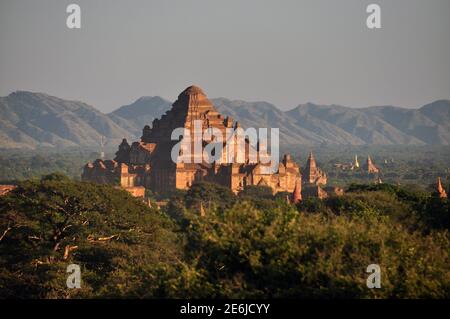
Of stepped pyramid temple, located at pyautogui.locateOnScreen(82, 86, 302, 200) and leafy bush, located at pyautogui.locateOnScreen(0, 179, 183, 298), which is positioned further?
stepped pyramid temple, located at pyautogui.locateOnScreen(82, 86, 302, 200)

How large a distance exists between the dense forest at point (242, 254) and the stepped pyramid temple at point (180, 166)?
4478cm

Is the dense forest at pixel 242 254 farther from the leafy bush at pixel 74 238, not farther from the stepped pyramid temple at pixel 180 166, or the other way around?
the stepped pyramid temple at pixel 180 166

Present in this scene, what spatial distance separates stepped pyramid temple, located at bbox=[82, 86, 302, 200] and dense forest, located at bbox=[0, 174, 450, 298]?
147 feet

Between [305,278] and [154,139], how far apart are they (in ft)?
251

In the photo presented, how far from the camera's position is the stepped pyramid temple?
9050 centimetres

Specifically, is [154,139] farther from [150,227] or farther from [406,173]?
[406,173]

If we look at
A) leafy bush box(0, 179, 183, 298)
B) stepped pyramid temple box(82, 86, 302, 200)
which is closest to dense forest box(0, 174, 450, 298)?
leafy bush box(0, 179, 183, 298)

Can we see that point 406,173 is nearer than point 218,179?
No

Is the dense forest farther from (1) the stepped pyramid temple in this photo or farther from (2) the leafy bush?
(1) the stepped pyramid temple

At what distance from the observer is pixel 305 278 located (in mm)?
24938

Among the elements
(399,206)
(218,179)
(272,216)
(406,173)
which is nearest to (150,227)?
(399,206)

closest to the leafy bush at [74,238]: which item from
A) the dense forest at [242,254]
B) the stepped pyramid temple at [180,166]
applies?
the dense forest at [242,254]
